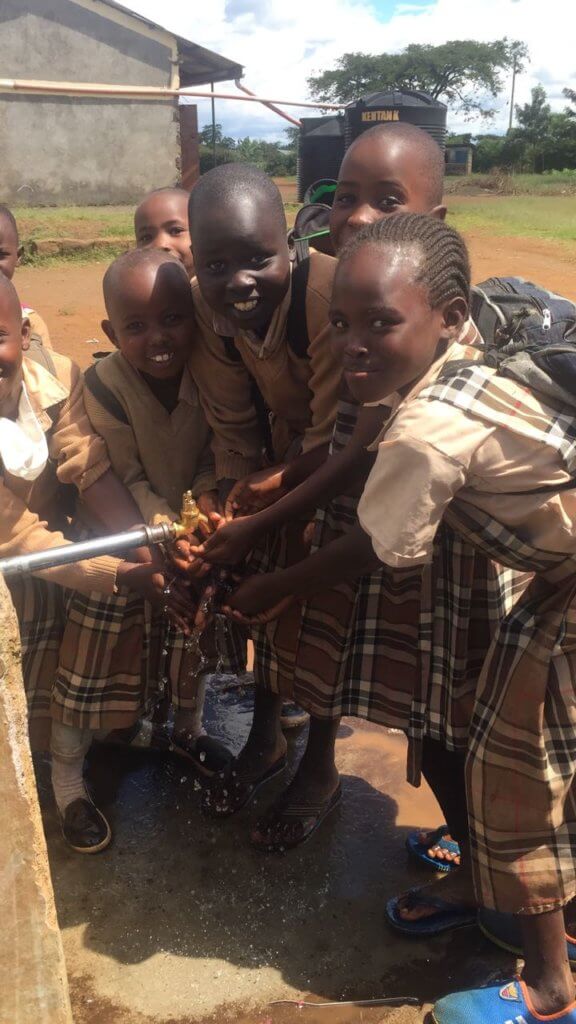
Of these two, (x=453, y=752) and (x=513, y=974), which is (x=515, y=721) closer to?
(x=453, y=752)

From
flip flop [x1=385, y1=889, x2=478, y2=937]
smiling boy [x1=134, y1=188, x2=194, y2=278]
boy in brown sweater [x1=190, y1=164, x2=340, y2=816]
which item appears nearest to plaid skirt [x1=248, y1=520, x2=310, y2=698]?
boy in brown sweater [x1=190, y1=164, x2=340, y2=816]

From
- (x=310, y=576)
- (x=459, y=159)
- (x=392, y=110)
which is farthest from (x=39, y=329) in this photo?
(x=459, y=159)

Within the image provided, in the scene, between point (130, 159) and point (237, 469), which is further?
point (130, 159)

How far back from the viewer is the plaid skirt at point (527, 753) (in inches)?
67.2

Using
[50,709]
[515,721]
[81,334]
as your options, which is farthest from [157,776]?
[81,334]

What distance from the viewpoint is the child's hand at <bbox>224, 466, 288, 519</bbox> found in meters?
2.22

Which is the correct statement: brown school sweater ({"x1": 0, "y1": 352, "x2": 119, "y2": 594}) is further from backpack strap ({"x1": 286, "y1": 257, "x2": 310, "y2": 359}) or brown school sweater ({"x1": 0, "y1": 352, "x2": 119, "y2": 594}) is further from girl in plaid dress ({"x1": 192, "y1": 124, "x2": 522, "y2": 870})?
backpack strap ({"x1": 286, "y1": 257, "x2": 310, "y2": 359})

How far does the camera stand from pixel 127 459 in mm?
2385

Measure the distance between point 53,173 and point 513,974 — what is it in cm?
1851

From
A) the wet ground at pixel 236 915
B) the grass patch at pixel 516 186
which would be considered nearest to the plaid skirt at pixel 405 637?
the wet ground at pixel 236 915

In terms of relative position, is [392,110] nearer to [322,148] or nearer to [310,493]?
[322,148]

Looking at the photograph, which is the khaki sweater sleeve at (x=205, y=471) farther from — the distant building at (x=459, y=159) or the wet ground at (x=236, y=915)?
the distant building at (x=459, y=159)

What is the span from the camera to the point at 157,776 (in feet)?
9.14

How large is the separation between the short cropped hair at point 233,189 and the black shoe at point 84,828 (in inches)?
62.9
